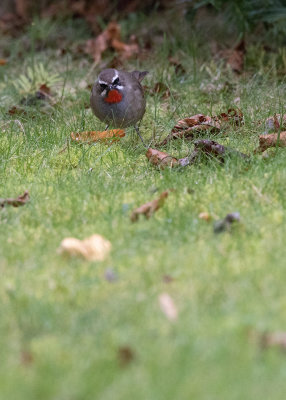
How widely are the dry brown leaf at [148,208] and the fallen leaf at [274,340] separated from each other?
132 cm

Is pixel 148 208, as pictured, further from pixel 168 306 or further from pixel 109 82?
pixel 109 82

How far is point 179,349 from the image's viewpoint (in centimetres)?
241

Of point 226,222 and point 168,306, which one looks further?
point 226,222

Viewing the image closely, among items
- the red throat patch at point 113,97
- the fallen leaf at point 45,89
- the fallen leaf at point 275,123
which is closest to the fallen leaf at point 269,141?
the fallen leaf at point 275,123

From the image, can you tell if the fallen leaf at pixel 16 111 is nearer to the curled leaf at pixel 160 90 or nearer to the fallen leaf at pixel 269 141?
the curled leaf at pixel 160 90

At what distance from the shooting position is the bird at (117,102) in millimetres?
5711

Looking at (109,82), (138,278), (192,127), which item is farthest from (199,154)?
(138,278)

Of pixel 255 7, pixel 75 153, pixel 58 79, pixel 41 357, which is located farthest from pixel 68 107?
pixel 41 357

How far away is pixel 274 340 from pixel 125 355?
1.83ft

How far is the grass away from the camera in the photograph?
2287 mm

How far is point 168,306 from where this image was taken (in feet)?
8.84

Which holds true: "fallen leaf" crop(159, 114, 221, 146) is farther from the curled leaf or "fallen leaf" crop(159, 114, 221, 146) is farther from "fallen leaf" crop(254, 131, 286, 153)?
the curled leaf

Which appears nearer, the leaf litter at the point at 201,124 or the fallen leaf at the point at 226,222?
the fallen leaf at the point at 226,222

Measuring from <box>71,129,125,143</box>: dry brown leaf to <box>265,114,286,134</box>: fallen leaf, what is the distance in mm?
1200
